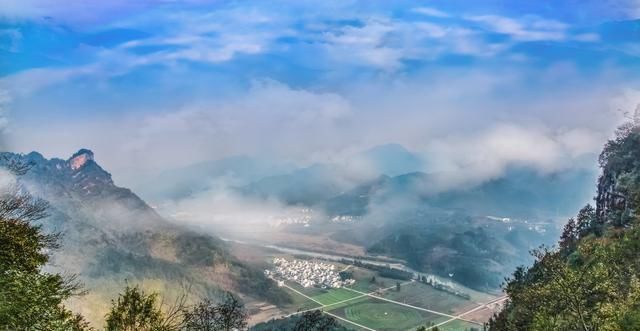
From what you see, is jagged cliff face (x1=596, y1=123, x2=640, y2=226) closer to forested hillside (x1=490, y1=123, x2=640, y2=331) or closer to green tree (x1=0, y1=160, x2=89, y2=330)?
forested hillside (x1=490, y1=123, x2=640, y2=331)

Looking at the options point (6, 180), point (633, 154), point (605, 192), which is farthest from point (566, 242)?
point (6, 180)

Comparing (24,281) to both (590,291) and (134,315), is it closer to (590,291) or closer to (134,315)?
(134,315)

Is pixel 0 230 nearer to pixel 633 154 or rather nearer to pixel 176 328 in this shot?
pixel 176 328

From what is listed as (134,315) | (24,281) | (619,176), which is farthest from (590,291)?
(619,176)

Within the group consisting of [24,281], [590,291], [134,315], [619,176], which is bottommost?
[134,315]

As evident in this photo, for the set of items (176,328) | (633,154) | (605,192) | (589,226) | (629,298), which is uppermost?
(633,154)

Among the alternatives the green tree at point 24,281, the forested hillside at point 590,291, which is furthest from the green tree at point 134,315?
→ the forested hillside at point 590,291

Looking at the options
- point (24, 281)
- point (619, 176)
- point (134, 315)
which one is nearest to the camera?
point (24, 281)

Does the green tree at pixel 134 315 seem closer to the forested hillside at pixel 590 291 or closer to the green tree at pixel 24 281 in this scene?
the green tree at pixel 24 281
